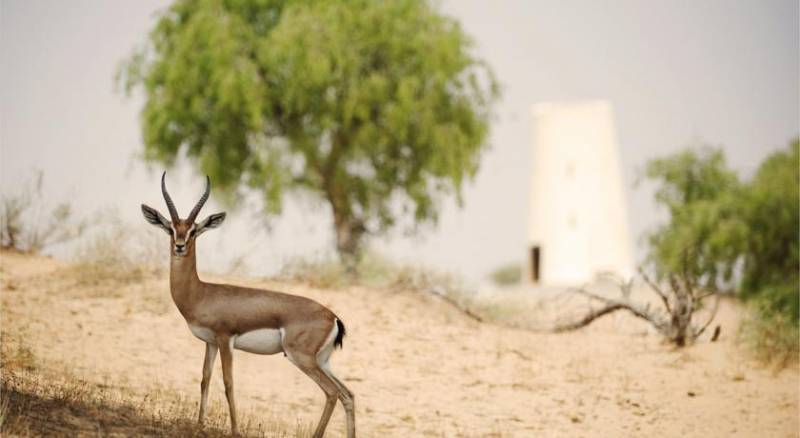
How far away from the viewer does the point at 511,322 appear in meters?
19.5

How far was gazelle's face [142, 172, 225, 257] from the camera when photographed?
880 centimetres

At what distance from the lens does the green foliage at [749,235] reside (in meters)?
26.9

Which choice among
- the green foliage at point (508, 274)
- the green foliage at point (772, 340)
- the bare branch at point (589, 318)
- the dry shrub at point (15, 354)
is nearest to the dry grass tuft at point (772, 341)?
the green foliage at point (772, 340)

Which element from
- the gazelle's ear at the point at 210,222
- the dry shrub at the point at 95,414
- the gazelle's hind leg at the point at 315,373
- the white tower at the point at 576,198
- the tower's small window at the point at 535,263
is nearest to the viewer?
the dry shrub at the point at 95,414

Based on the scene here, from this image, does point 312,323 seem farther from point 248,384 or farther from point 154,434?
point 248,384

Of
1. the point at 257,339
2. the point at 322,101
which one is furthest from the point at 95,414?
the point at 322,101

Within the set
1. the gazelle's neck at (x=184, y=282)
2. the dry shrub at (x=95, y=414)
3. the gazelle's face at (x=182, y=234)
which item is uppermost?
the gazelle's face at (x=182, y=234)

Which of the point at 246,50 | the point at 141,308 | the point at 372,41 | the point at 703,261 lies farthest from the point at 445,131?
the point at 141,308

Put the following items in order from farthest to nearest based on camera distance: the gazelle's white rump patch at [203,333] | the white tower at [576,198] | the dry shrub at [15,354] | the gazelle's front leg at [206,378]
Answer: the white tower at [576,198] < the dry shrub at [15,354] < the gazelle's front leg at [206,378] < the gazelle's white rump patch at [203,333]

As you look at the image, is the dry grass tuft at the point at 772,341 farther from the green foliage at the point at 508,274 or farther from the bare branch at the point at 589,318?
the green foliage at the point at 508,274

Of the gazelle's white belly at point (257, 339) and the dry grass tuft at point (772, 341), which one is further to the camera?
the dry grass tuft at point (772, 341)

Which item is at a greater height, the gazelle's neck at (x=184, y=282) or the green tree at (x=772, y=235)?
the green tree at (x=772, y=235)

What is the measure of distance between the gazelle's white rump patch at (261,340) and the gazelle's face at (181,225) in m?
0.98

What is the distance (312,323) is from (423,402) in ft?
15.7
